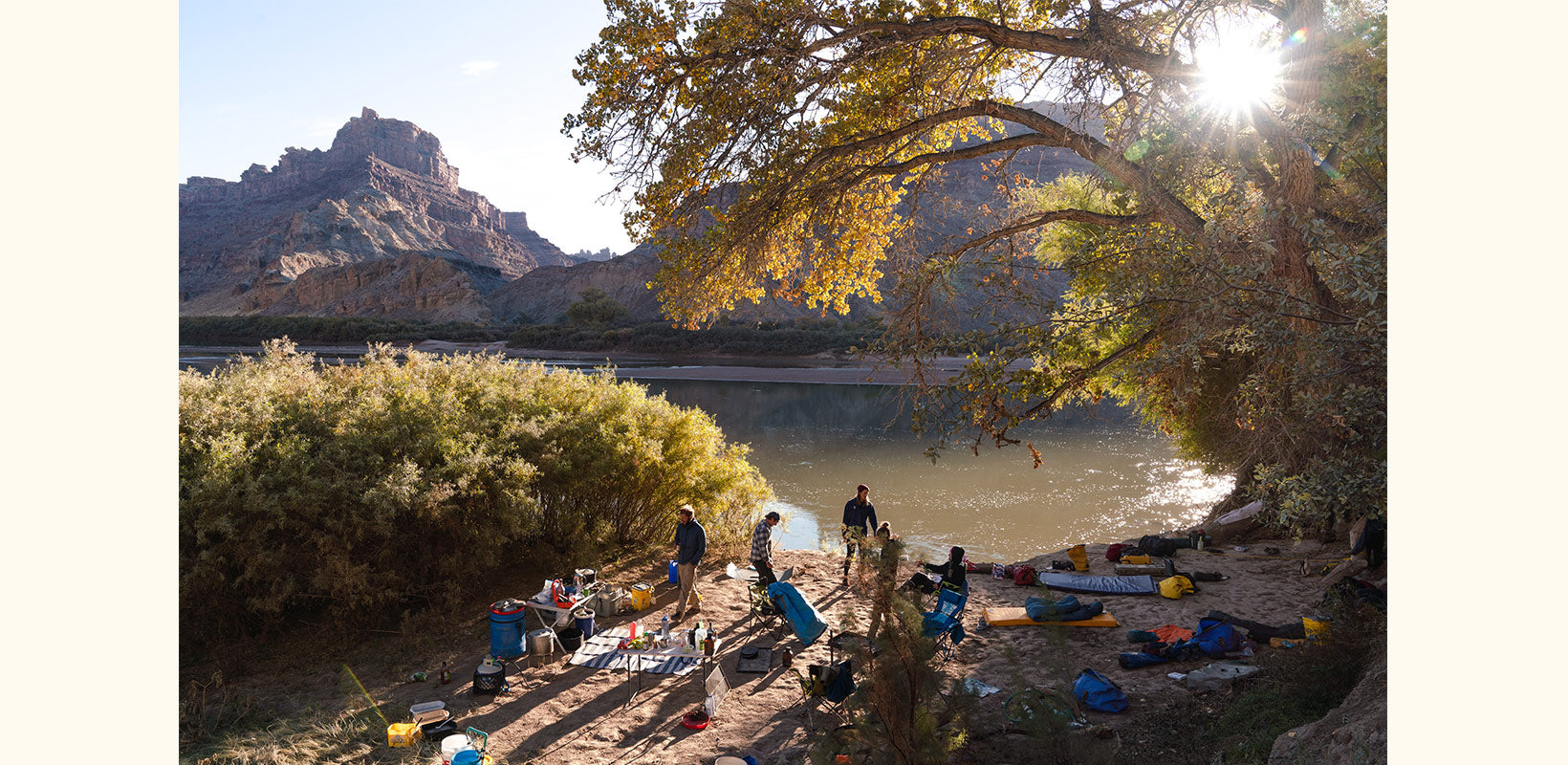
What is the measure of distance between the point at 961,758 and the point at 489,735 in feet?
10.2

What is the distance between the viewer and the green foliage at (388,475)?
618cm

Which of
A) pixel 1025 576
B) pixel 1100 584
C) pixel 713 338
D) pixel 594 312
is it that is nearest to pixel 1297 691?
pixel 1100 584

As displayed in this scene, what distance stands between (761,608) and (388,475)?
3.47 m

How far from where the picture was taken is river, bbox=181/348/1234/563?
13.3 metres

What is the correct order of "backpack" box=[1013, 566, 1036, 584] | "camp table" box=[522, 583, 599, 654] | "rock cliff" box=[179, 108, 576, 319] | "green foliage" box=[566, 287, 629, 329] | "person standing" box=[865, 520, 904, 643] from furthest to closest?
1. "rock cliff" box=[179, 108, 576, 319]
2. "green foliage" box=[566, 287, 629, 329]
3. "backpack" box=[1013, 566, 1036, 584]
4. "camp table" box=[522, 583, 599, 654]
5. "person standing" box=[865, 520, 904, 643]

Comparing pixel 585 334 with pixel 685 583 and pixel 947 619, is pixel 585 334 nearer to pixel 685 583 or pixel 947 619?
pixel 685 583

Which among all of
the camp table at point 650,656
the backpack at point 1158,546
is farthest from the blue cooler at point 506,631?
the backpack at point 1158,546

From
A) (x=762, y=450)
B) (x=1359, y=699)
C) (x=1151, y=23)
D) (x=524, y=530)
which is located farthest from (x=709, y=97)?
(x=762, y=450)

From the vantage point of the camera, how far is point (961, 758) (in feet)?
14.8

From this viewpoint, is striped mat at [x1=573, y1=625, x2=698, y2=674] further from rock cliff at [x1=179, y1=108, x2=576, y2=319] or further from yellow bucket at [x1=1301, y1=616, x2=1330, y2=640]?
rock cliff at [x1=179, y1=108, x2=576, y2=319]

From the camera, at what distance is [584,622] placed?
6.56 meters

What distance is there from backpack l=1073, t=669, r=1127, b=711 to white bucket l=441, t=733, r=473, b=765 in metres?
3.93

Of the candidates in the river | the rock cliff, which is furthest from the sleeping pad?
the rock cliff

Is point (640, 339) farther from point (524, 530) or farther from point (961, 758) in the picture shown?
Result: point (961, 758)
